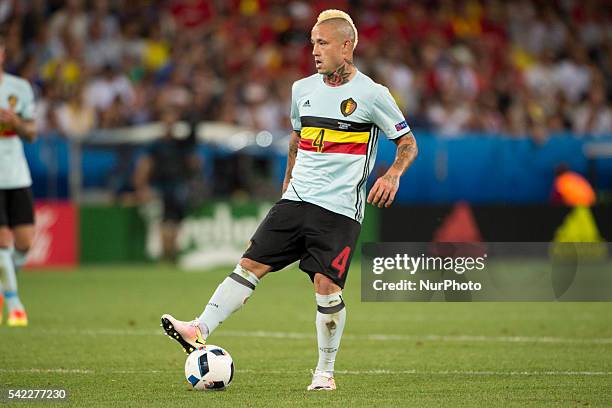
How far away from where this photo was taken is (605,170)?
1975cm

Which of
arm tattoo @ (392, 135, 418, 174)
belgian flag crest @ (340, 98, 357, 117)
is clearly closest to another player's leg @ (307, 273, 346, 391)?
arm tattoo @ (392, 135, 418, 174)

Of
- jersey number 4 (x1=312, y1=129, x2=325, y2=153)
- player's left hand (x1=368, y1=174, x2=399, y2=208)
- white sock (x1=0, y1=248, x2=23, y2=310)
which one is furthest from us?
white sock (x1=0, y1=248, x2=23, y2=310)

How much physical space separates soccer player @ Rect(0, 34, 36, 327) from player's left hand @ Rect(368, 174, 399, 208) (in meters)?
4.82

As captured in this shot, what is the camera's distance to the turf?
7.29m

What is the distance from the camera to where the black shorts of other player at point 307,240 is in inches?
292

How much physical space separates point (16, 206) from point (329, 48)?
4.96 meters

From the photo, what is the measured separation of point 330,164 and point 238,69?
547 inches

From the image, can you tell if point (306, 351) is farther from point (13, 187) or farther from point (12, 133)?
point (12, 133)

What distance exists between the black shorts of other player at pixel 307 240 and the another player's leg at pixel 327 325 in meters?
0.06

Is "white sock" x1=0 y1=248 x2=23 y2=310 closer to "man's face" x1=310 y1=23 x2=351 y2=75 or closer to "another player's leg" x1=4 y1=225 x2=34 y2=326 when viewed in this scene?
"another player's leg" x1=4 y1=225 x2=34 y2=326

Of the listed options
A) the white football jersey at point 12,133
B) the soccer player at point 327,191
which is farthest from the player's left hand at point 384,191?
the white football jersey at point 12,133

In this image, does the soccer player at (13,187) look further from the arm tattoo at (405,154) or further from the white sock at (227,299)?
the arm tattoo at (405,154)

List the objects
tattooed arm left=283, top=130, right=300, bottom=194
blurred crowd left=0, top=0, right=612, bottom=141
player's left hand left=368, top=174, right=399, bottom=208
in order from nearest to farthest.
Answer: player's left hand left=368, top=174, right=399, bottom=208 < tattooed arm left=283, top=130, right=300, bottom=194 < blurred crowd left=0, top=0, right=612, bottom=141

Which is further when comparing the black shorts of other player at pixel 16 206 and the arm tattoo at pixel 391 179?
the black shorts of other player at pixel 16 206
